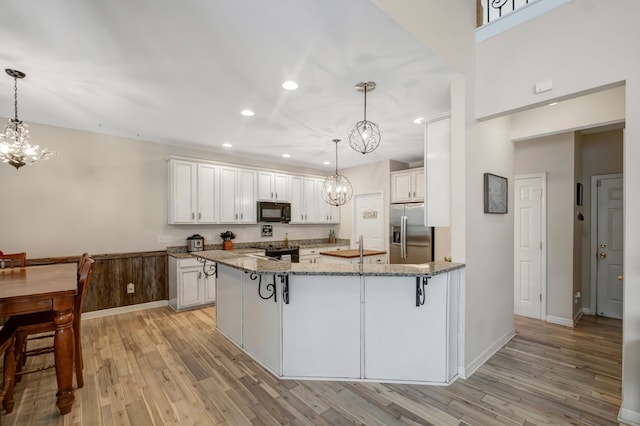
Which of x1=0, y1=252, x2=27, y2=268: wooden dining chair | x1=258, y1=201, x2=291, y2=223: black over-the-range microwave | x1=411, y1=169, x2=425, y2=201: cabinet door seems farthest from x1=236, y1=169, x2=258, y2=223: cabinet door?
x1=411, y1=169, x2=425, y2=201: cabinet door

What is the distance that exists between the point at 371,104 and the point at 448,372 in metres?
2.71

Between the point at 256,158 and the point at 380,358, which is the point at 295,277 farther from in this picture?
the point at 256,158

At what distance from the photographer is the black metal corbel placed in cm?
241

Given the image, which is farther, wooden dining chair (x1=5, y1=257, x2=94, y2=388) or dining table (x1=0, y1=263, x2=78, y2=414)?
wooden dining chair (x1=5, y1=257, x2=94, y2=388)

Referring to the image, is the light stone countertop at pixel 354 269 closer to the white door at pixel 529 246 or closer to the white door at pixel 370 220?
the white door at pixel 529 246

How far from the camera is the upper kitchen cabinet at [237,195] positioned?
5254mm

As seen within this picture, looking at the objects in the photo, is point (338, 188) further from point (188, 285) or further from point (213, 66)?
point (188, 285)

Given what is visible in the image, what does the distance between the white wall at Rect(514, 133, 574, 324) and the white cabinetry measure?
4926 mm

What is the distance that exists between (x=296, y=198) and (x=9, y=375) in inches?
187

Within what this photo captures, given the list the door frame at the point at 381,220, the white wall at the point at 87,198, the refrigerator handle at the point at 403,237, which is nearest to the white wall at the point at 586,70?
the refrigerator handle at the point at 403,237

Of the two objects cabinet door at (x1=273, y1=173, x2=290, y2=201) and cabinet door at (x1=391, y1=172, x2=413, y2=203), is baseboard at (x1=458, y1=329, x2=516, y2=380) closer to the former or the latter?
cabinet door at (x1=391, y1=172, x2=413, y2=203)

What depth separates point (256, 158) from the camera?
5879mm

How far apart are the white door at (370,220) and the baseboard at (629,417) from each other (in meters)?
4.21

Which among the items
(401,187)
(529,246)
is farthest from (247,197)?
(529,246)
